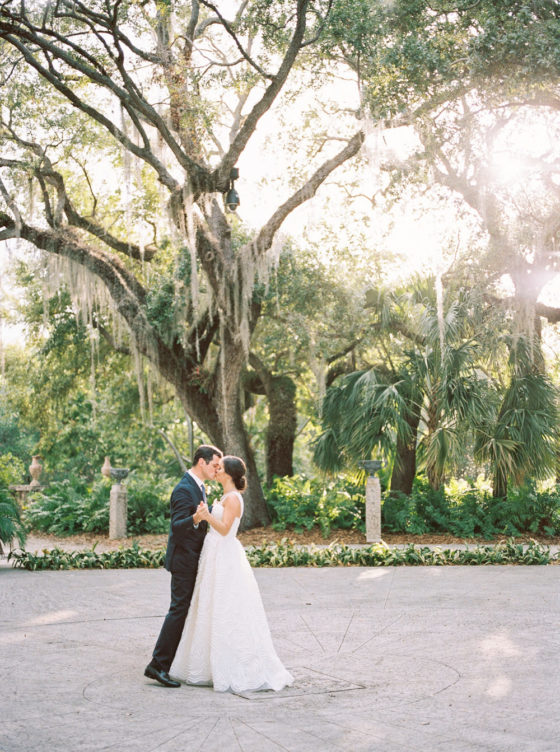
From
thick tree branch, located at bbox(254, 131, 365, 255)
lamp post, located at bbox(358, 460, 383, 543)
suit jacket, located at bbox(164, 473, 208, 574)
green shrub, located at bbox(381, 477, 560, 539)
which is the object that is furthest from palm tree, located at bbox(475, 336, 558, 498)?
suit jacket, located at bbox(164, 473, 208, 574)

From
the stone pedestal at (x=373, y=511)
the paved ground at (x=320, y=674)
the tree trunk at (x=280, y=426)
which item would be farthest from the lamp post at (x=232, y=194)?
the tree trunk at (x=280, y=426)

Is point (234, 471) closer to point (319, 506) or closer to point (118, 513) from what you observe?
point (118, 513)

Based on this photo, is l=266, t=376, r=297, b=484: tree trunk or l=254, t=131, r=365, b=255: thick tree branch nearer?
l=254, t=131, r=365, b=255: thick tree branch

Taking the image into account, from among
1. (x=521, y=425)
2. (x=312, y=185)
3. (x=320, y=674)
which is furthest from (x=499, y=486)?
(x=320, y=674)

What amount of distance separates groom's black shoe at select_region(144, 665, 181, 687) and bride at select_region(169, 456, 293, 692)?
142 mm

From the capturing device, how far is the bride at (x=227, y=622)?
17.2ft

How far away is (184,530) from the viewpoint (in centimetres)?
545

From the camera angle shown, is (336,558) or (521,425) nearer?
(336,558)

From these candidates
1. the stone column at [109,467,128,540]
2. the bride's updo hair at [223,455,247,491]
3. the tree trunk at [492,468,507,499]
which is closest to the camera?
the bride's updo hair at [223,455,247,491]

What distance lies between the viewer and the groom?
5352 millimetres

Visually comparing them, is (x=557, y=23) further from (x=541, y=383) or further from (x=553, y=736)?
(x=553, y=736)

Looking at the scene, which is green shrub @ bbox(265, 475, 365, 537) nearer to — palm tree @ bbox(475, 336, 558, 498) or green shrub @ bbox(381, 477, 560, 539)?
green shrub @ bbox(381, 477, 560, 539)

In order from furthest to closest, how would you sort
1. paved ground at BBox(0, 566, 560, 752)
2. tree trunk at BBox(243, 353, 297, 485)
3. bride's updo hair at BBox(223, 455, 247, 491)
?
tree trunk at BBox(243, 353, 297, 485), bride's updo hair at BBox(223, 455, 247, 491), paved ground at BBox(0, 566, 560, 752)

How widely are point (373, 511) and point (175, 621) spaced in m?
9.66
